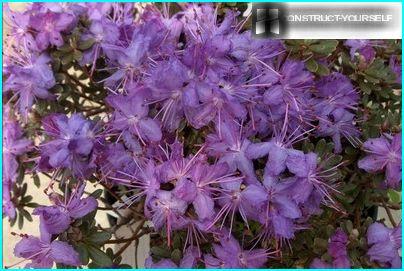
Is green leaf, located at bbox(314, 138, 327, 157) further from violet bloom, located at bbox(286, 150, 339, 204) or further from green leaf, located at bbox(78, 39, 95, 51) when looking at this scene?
green leaf, located at bbox(78, 39, 95, 51)

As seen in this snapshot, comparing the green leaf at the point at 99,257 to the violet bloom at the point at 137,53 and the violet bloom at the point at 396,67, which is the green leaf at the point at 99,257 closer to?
the violet bloom at the point at 137,53

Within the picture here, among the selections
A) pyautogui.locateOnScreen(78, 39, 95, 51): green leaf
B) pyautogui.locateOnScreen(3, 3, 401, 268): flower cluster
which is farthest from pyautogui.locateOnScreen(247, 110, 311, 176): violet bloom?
pyautogui.locateOnScreen(78, 39, 95, 51): green leaf

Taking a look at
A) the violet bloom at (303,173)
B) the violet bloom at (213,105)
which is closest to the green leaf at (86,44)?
the violet bloom at (213,105)

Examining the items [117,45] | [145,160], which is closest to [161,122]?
[145,160]

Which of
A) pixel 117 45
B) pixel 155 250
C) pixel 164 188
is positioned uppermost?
pixel 117 45

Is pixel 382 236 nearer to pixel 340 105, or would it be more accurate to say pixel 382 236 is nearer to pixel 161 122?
pixel 340 105

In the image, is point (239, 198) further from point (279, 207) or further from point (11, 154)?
point (11, 154)
